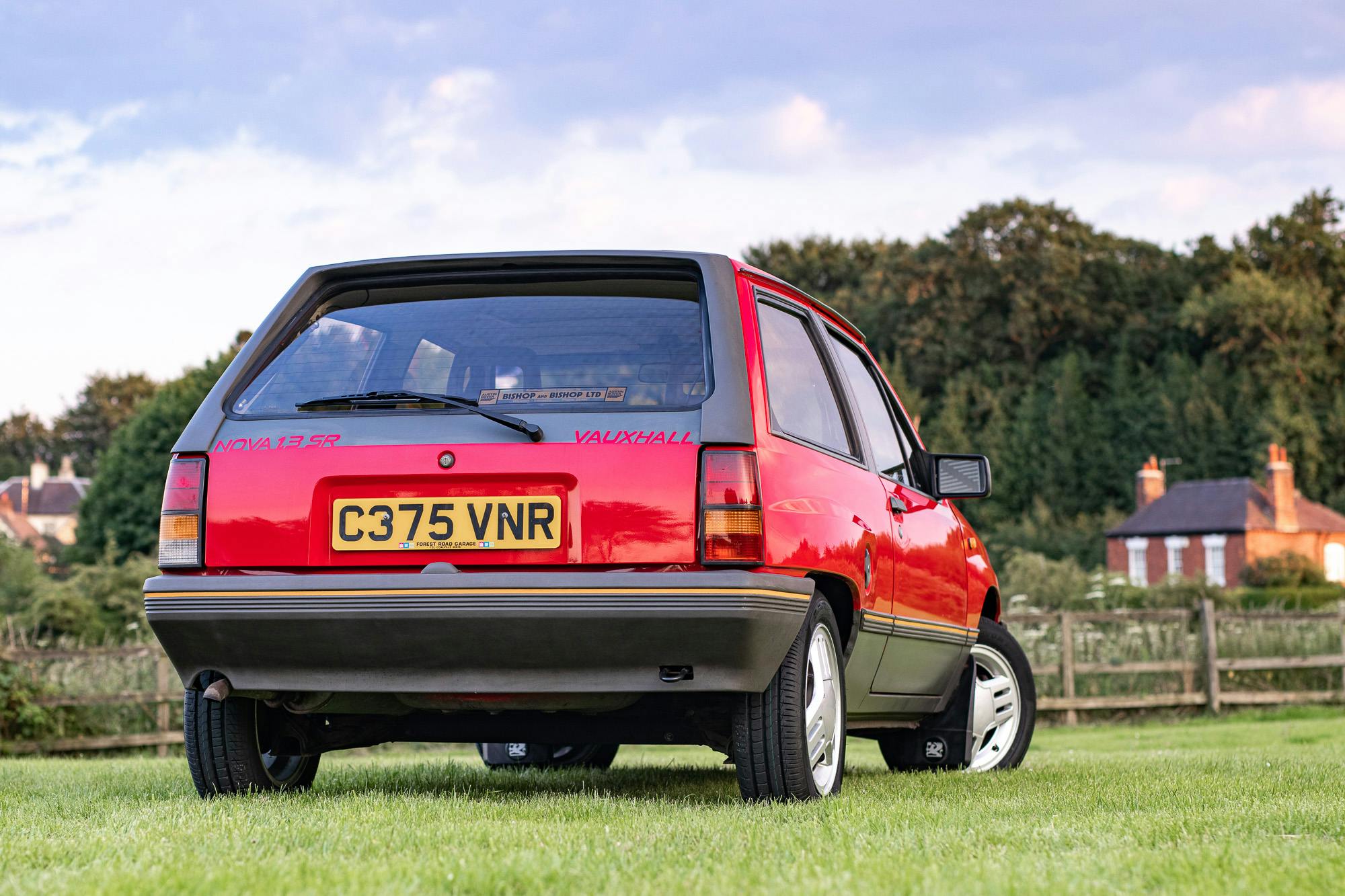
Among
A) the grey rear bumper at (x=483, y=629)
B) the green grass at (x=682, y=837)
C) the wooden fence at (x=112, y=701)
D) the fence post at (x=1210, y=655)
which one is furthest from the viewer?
the fence post at (x=1210, y=655)

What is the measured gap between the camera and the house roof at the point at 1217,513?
186ft

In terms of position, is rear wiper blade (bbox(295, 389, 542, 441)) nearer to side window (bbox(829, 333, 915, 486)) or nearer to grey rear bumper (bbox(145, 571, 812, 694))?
grey rear bumper (bbox(145, 571, 812, 694))

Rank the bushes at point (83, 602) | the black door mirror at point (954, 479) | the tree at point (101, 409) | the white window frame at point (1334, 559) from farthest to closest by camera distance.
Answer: the tree at point (101, 409) < the white window frame at point (1334, 559) < the bushes at point (83, 602) < the black door mirror at point (954, 479)

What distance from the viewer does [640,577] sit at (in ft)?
14.7

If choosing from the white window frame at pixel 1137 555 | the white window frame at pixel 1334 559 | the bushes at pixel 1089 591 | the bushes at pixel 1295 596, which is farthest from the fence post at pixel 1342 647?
the white window frame at pixel 1137 555

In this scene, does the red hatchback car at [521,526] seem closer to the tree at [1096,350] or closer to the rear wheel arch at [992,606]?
the rear wheel arch at [992,606]

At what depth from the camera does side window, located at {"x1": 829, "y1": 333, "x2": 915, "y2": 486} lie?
6305 millimetres

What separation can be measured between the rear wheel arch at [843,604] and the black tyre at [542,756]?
Result: 113 inches

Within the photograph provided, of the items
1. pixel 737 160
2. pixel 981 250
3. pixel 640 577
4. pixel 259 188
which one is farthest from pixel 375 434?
pixel 981 250

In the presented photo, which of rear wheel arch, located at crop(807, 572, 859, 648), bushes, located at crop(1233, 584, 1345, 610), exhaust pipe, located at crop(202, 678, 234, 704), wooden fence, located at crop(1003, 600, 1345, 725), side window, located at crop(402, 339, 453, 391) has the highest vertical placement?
side window, located at crop(402, 339, 453, 391)

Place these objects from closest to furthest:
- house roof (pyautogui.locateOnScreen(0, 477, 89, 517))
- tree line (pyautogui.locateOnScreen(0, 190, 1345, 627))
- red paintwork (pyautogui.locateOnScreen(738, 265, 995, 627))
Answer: red paintwork (pyautogui.locateOnScreen(738, 265, 995, 627))
tree line (pyautogui.locateOnScreen(0, 190, 1345, 627))
house roof (pyautogui.locateOnScreen(0, 477, 89, 517))

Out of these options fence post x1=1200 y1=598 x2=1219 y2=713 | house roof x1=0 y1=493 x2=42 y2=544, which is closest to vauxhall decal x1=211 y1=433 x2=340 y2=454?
fence post x1=1200 y1=598 x2=1219 y2=713

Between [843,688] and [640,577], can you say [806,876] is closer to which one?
[640,577]

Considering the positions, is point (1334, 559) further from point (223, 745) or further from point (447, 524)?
point (447, 524)
